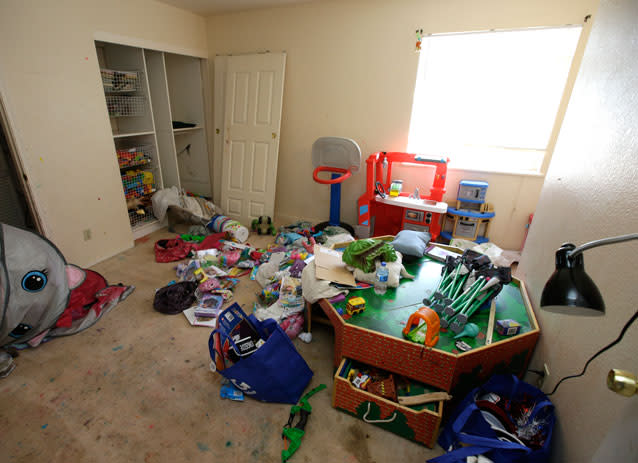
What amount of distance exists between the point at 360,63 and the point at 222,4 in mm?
1602

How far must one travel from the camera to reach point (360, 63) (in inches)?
128

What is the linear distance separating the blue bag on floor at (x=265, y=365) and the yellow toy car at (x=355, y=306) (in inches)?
14.2

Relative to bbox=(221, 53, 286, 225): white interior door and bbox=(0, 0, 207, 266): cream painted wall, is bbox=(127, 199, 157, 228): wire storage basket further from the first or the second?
bbox=(221, 53, 286, 225): white interior door

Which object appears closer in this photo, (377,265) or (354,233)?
(377,265)

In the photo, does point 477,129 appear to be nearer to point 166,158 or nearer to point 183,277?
point 183,277

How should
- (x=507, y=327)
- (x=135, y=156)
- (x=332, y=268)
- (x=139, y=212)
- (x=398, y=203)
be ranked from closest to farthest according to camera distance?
(x=507, y=327) → (x=332, y=268) → (x=398, y=203) → (x=135, y=156) → (x=139, y=212)

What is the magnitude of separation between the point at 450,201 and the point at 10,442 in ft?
12.1

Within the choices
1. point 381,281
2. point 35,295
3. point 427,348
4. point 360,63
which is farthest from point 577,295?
point 360,63

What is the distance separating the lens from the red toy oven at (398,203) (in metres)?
2.96

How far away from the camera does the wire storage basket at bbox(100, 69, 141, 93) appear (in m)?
3.07

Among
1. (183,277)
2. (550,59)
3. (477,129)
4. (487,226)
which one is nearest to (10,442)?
(183,277)

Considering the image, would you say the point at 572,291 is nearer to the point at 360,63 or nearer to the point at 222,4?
the point at 360,63

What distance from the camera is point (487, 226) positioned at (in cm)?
328

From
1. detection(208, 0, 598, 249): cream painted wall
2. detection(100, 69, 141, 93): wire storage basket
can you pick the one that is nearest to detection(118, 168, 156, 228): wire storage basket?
detection(100, 69, 141, 93): wire storage basket
